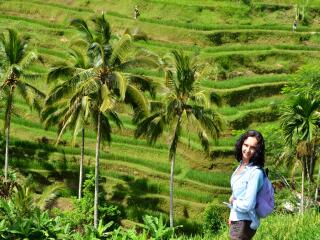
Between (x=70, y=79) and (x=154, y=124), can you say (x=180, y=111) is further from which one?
(x=70, y=79)

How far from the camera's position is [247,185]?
19.6 ft

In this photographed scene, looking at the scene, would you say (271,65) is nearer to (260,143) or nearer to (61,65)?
(61,65)

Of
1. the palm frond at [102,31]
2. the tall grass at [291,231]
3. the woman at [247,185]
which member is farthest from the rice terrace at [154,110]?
the woman at [247,185]

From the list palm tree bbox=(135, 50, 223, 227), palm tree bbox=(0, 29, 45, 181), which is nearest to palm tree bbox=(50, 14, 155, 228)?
palm tree bbox=(135, 50, 223, 227)

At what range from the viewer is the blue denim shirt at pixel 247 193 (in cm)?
589

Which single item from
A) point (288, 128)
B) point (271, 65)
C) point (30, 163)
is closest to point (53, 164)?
point (30, 163)

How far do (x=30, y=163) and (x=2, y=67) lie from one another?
5297 millimetres

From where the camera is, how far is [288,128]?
66.0 ft

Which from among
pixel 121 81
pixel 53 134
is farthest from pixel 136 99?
pixel 53 134

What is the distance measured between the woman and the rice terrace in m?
3.69

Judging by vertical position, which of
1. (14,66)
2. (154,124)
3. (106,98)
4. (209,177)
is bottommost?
(209,177)

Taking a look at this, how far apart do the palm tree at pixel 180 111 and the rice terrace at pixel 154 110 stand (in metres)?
0.05

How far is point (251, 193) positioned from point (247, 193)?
0.15 feet

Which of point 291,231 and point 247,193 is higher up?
point 247,193
